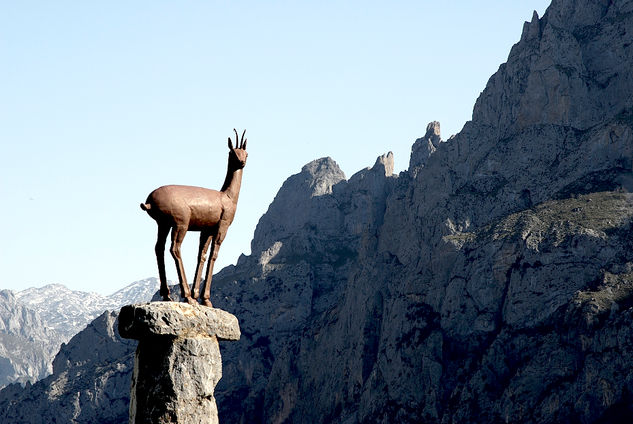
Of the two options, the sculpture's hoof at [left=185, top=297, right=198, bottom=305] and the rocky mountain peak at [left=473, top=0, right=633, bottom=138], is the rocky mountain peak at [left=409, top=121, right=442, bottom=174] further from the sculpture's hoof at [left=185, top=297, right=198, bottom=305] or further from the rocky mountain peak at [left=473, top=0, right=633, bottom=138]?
the sculpture's hoof at [left=185, top=297, right=198, bottom=305]

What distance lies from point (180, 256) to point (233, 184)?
6.56 ft

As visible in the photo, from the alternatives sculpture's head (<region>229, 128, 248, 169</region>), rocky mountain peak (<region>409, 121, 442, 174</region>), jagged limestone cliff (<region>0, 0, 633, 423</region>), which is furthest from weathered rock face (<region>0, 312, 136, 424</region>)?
sculpture's head (<region>229, 128, 248, 169</region>)

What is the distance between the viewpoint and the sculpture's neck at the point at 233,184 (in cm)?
1612

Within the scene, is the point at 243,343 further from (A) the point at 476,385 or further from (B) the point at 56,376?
(A) the point at 476,385

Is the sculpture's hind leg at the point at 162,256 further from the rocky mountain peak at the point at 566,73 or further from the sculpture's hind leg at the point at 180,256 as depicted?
the rocky mountain peak at the point at 566,73

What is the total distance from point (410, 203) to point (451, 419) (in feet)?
150

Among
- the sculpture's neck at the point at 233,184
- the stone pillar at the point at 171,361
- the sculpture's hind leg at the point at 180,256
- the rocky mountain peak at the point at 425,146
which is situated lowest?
the stone pillar at the point at 171,361

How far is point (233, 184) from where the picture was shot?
16.3 meters

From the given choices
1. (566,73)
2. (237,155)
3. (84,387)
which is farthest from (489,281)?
(237,155)

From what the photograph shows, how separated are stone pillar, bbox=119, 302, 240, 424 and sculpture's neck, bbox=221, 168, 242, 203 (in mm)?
2514

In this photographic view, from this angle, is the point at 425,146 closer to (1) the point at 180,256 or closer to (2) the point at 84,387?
(2) the point at 84,387

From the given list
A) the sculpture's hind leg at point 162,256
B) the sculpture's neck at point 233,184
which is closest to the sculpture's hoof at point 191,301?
the sculpture's hind leg at point 162,256

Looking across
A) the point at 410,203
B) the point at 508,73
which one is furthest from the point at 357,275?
the point at 508,73

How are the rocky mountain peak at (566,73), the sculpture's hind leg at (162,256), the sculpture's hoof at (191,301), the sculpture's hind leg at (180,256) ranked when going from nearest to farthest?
1. the sculpture's hoof at (191,301)
2. the sculpture's hind leg at (180,256)
3. the sculpture's hind leg at (162,256)
4. the rocky mountain peak at (566,73)
